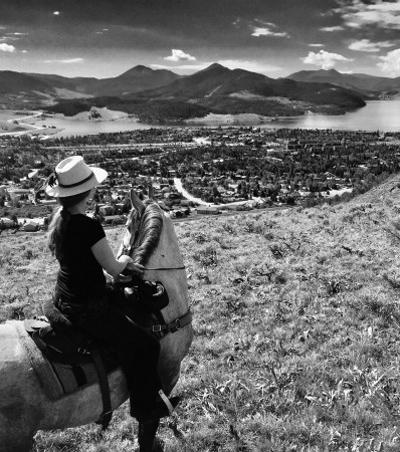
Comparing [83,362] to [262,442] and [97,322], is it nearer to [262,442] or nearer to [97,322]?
[97,322]

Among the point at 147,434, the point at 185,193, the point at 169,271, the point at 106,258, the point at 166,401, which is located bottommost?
the point at 185,193

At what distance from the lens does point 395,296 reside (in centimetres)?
780

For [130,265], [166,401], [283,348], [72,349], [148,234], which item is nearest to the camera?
[72,349]

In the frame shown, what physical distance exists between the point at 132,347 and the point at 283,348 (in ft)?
11.1

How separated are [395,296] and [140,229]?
5840 millimetres

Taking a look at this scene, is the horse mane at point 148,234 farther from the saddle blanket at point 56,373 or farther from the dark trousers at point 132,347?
the saddle blanket at point 56,373

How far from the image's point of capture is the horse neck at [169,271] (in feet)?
13.5

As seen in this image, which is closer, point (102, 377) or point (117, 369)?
point (102, 377)

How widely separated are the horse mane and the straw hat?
72 cm

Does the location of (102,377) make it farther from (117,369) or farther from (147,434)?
(147,434)

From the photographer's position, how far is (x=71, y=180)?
11.4 ft

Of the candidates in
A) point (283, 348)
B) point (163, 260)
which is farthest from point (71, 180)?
point (283, 348)

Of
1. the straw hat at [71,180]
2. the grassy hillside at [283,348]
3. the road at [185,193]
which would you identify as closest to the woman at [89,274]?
the straw hat at [71,180]

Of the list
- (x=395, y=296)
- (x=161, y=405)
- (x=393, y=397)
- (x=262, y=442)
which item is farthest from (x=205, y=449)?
(x=395, y=296)
